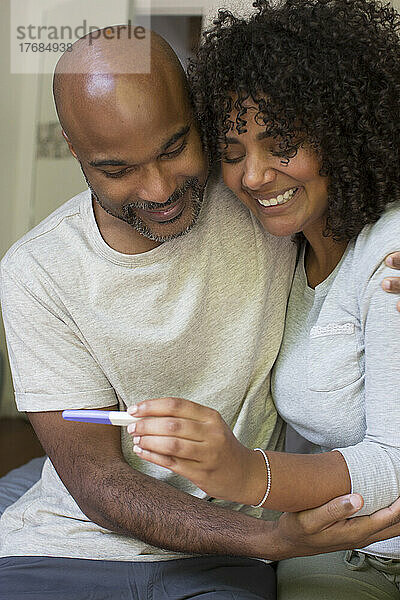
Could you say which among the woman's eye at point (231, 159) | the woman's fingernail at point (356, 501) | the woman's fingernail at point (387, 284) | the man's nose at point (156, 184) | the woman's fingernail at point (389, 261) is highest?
the woman's eye at point (231, 159)

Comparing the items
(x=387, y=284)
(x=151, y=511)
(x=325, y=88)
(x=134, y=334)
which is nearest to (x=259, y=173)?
(x=325, y=88)

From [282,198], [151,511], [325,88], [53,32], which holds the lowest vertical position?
[151,511]

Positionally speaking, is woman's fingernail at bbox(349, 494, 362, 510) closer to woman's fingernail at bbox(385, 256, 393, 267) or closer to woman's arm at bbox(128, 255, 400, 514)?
woman's arm at bbox(128, 255, 400, 514)

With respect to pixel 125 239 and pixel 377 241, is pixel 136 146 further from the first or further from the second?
pixel 377 241

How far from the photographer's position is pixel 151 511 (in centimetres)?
147

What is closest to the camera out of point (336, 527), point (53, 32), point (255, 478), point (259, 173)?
point (255, 478)

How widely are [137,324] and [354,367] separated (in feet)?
1.42

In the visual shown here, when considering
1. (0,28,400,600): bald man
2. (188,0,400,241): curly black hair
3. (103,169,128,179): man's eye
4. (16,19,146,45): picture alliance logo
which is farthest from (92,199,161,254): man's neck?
(16,19,146,45): picture alliance logo

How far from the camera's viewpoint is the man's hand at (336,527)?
1224mm

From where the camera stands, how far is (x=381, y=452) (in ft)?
4.17

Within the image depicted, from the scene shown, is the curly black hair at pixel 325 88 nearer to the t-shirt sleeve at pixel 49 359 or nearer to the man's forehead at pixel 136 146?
the man's forehead at pixel 136 146

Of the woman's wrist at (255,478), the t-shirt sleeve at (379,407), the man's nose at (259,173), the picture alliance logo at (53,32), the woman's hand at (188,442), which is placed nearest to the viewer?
the woman's hand at (188,442)

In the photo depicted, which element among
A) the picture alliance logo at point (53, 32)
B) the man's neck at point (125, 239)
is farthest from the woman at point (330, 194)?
the picture alliance logo at point (53, 32)

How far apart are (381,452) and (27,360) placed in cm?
73
